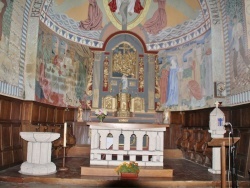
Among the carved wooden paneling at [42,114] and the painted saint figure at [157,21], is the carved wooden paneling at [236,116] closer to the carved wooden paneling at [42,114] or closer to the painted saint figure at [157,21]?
the painted saint figure at [157,21]

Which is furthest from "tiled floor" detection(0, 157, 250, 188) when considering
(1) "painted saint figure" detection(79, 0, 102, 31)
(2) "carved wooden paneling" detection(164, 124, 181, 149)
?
(1) "painted saint figure" detection(79, 0, 102, 31)

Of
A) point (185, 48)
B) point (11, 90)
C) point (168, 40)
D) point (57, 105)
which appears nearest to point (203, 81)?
point (185, 48)

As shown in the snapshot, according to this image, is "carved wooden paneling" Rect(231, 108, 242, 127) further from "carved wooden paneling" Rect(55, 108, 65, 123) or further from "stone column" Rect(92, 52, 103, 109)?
"carved wooden paneling" Rect(55, 108, 65, 123)

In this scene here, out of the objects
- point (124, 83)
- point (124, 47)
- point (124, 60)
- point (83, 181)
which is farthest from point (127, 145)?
point (124, 47)

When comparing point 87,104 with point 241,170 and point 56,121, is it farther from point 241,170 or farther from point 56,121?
point 241,170

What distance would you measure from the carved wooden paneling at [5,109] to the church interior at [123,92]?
29 mm

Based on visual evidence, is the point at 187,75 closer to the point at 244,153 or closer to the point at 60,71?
the point at 244,153

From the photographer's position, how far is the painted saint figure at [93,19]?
12.0m

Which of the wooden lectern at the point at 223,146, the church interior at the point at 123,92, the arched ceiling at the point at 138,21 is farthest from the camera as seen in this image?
the arched ceiling at the point at 138,21

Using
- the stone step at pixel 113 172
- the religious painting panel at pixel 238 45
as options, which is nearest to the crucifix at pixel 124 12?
the religious painting panel at pixel 238 45

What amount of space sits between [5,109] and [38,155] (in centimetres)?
169

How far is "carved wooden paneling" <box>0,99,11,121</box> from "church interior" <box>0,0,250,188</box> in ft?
0.09

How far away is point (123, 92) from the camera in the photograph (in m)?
12.0

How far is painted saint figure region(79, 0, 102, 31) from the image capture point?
1196 cm
